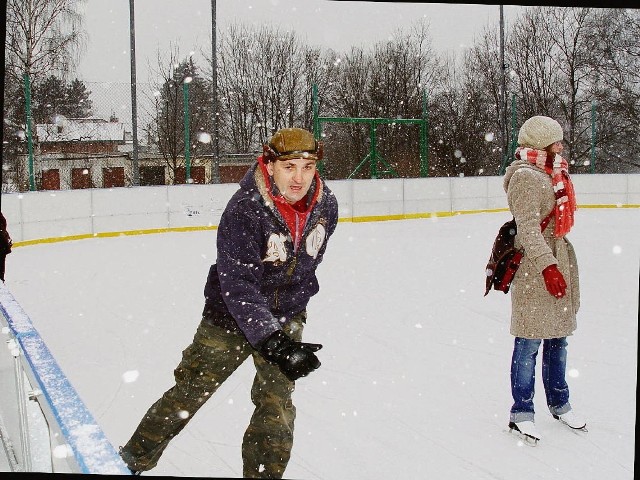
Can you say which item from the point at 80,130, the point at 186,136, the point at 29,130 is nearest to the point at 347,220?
the point at 186,136

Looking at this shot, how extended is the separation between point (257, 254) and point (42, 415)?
→ 2.24 ft

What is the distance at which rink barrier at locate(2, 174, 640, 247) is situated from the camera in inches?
359

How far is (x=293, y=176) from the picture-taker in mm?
1972

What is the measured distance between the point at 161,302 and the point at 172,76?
1190cm

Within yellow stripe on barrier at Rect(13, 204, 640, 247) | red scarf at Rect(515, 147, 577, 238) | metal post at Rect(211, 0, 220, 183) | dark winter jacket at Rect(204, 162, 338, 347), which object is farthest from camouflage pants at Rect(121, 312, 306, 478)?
metal post at Rect(211, 0, 220, 183)

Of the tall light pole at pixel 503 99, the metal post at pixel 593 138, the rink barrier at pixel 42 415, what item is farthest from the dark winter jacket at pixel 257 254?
the metal post at pixel 593 138

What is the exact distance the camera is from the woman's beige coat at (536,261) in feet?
8.80

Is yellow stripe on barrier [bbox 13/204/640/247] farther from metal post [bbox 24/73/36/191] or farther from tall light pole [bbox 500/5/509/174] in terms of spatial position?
tall light pole [bbox 500/5/509/174]

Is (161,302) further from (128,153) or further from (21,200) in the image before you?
(128,153)

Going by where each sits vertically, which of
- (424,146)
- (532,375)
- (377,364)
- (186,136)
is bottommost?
(377,364)

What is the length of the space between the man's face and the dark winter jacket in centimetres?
5

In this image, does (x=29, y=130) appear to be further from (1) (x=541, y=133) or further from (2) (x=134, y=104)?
(1) (x=541, y=133)

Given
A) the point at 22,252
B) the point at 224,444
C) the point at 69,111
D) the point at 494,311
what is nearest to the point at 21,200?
the point at 22,252

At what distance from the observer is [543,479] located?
2496 millimetres
